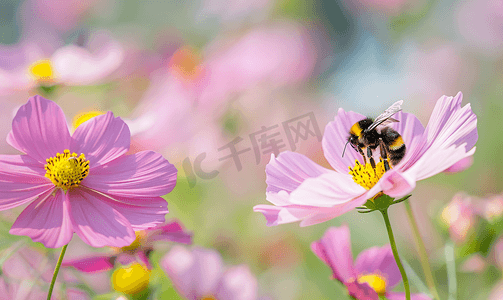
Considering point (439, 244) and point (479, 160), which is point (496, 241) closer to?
point (439, 244)

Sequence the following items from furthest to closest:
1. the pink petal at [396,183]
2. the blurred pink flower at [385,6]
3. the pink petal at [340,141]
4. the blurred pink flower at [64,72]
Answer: the blurred pink flower at [385,6] → the blurred pink flower at [64,72] → the pink petal at [340,141] → the pink petal at [396,183]

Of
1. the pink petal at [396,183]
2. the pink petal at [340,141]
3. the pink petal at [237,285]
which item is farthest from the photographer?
the pink petal at [237,285]

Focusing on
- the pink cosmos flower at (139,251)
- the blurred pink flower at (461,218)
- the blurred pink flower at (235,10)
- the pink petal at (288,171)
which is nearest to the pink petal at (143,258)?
the pink cosmos flower at (139,251)

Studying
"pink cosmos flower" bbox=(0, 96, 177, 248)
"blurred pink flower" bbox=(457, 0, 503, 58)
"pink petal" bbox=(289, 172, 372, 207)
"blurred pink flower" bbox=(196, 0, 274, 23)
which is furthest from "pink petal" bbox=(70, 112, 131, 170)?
"blurred pink flower" bbox=(457, 0, 503, 58)

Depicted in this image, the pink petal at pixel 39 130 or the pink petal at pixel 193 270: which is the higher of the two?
the pink petal at pixel 39 130

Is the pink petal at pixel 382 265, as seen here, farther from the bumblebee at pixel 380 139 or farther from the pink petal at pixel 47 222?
the pink petal at pixel 47 222

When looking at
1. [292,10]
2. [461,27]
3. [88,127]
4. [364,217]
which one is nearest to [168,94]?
[364,217]

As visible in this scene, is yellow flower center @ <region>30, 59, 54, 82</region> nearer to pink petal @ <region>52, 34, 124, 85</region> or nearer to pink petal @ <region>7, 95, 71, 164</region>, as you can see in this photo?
pink petal @ <region>52, 34, 124, 85</region>
